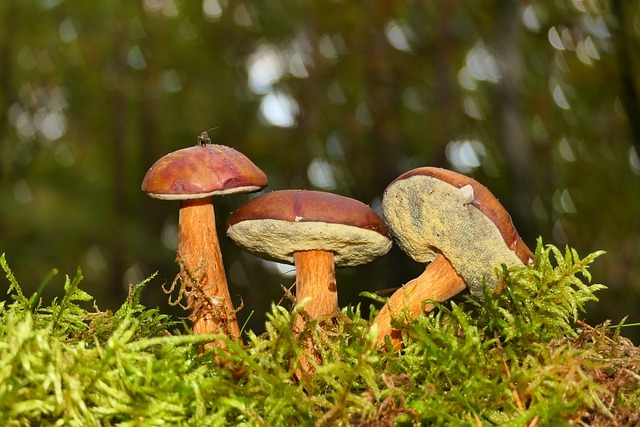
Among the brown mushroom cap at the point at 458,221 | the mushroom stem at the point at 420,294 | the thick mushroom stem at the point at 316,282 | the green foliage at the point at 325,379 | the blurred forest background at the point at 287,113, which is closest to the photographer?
the green foliage at the point at 325,379

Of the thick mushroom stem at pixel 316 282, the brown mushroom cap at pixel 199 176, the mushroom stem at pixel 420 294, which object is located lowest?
the mushroom stem at pixel 420 294

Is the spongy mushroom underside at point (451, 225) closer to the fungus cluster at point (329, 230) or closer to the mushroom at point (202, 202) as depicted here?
the fungus cluster at point (329, 230)

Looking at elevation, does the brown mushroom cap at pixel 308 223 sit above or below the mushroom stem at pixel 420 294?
above

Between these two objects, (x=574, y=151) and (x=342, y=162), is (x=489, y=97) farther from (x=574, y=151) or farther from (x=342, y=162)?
(x=342, y=162)

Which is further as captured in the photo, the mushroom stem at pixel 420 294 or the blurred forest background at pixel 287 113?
the blurred forest background at pixel 287 113

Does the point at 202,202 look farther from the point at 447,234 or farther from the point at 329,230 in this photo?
the point at 447,234

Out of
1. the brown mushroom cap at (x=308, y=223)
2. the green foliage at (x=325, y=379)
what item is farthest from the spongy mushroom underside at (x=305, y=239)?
the green foliage at (x=325, y=379)

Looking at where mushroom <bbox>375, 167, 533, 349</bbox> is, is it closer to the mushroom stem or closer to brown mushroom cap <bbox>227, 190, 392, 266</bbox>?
the mushroom stem

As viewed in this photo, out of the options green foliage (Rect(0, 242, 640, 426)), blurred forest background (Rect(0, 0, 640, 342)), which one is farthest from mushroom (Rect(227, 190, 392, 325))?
blurred forest background (Rect(0, 0, 640, 342))
